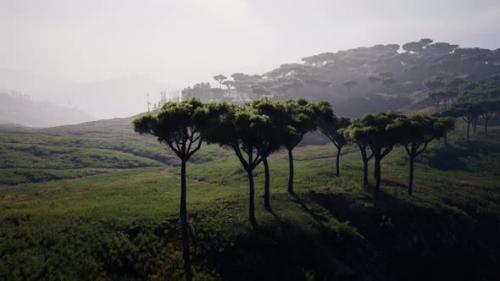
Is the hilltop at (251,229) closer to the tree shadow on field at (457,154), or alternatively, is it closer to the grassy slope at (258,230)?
the grassy slope at (258,230)

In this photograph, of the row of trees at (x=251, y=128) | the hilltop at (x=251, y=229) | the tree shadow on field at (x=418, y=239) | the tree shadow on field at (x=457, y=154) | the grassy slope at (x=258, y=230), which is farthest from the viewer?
the tree shadow on field at (x=457, y=154)

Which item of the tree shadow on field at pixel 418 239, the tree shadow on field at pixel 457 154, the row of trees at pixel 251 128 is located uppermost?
the row of trees at pixel 251 128

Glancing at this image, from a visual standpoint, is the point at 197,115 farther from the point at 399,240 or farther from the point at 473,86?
the point at 473,86

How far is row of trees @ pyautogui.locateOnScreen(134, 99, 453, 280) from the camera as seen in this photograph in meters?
30.4

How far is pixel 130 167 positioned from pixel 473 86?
158 metres

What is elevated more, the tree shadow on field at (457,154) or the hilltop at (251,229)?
the tree shadow on field at (457,154)

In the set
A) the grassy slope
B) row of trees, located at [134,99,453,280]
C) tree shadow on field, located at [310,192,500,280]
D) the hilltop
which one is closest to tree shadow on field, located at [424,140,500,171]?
the hilltop

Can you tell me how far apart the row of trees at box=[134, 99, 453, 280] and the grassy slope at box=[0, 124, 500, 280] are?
2.65 metres

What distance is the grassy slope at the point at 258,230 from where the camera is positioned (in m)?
25.8

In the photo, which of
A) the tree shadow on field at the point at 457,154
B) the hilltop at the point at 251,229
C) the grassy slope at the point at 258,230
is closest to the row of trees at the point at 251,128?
the hilltop at the point at 251,229

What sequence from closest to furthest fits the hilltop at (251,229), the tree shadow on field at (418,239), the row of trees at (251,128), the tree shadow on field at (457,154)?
the hilltop at (251,229) → the row of trees at (251,128) → the tree shadow on field at (418,239) → the tree shadow on field at (457,154)

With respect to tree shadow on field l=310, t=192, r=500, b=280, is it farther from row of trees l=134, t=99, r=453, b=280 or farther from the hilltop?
row of trees l=134, t=99, r=453, b=280

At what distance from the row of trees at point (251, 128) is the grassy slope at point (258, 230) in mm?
2650

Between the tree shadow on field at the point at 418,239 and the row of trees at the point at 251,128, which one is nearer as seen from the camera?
the row of trees at the point at 251,128
